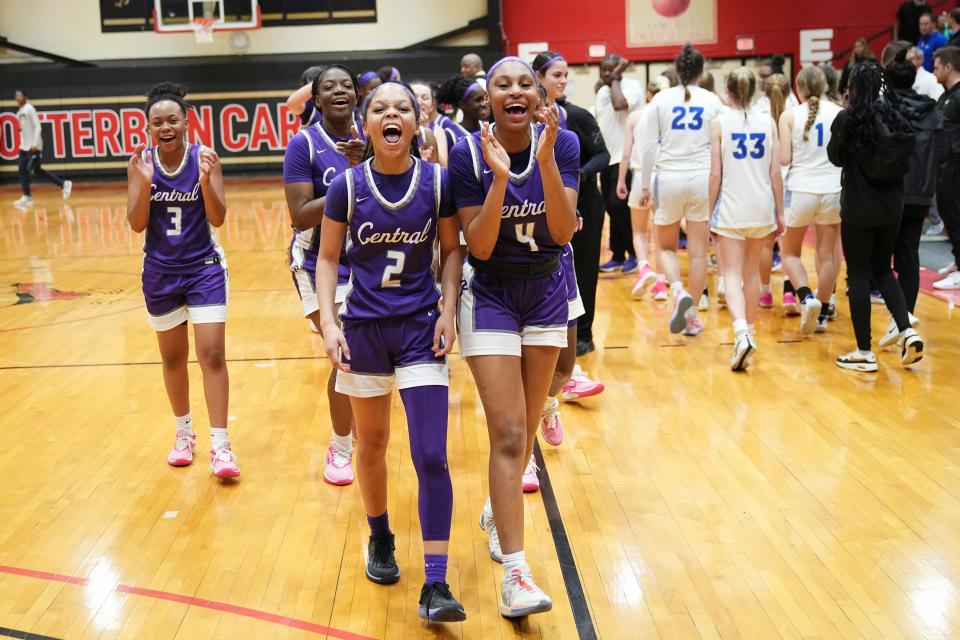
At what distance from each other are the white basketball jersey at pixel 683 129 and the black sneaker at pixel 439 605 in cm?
475

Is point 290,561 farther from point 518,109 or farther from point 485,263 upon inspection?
point 518,109

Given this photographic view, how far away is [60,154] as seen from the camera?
22.2m

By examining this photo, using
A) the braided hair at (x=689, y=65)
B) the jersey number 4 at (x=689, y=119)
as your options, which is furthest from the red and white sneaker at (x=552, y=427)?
the braided hair at (x=689, y=65)

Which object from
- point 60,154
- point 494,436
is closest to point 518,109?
point 494,436

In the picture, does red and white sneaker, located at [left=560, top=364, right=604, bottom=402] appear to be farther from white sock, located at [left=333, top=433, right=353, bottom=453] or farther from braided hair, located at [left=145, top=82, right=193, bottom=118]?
braided hair, located at [left=145, top=82, right=193, bottom=118]

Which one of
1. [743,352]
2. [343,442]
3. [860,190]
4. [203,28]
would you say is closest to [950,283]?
[860,190]

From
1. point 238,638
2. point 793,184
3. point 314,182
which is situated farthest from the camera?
point 793,184

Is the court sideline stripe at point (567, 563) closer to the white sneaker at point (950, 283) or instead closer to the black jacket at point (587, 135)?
the black jacket at point (587, 135)

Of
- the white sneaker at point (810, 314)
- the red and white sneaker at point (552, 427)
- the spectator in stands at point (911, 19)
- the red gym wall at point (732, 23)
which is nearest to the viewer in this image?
the red and white sneaker at point (552, 427)

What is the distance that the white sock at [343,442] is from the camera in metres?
5.12

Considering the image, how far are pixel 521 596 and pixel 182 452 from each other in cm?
246

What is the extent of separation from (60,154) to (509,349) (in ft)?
68.1

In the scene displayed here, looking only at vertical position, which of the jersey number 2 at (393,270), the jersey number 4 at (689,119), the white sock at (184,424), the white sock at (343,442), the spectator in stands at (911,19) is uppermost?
the spectator in stands at (911,19)

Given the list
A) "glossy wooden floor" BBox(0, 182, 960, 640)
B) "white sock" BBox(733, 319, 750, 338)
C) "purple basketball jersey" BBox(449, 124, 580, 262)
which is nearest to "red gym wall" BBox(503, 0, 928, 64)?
"glossy wooden floor" BBox(0, 182, 960, 640)
